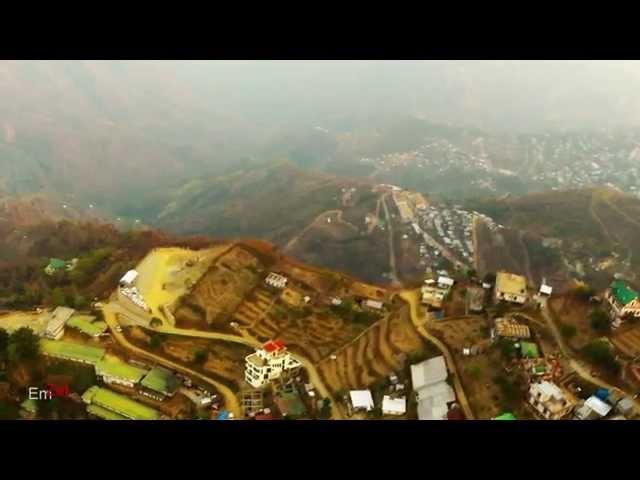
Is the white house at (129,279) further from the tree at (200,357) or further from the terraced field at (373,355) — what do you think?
the terraced field at (373,355)

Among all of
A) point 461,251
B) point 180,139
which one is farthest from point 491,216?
point 180,139

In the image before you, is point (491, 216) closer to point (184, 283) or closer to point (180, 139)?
point (184, 283)

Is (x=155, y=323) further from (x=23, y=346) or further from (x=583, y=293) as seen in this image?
(x=583, y=293)

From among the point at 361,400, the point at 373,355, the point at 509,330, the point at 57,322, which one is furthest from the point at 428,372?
the point at 57,322

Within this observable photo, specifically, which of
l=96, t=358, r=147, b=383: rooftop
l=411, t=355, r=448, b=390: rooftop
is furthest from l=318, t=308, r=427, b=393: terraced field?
l=96, t=358, r=147, b=383: rooftop

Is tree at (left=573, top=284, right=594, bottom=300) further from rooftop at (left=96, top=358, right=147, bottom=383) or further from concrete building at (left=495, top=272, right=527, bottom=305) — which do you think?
rooftop at (left=96, top=358, right=147, bottom=383)

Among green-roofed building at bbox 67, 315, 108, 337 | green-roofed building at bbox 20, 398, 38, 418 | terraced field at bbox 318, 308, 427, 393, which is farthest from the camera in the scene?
green-roofed building at bbox 67, 315, 108, 337
